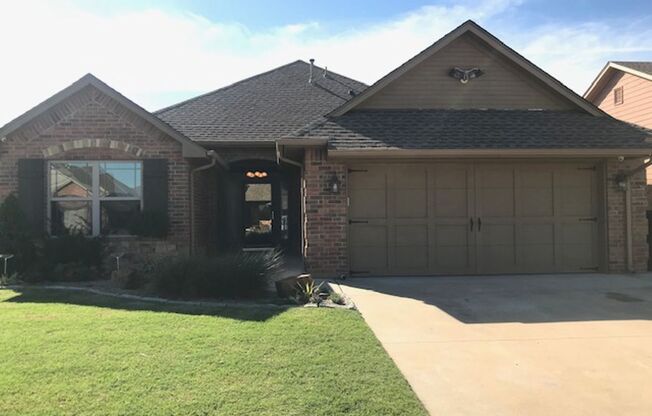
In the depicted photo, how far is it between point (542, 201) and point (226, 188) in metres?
8.60

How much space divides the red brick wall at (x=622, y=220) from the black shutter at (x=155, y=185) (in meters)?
9.18

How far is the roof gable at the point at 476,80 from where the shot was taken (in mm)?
10828

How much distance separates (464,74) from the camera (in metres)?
10.9

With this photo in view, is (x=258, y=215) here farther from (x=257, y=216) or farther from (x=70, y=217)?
(x=70, y=217)

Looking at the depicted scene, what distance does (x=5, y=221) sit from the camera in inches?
376

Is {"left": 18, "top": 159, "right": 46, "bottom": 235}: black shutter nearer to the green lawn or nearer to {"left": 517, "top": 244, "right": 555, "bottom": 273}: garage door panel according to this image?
the green lawn

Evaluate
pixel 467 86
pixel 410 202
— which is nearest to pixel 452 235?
pixel 410 202

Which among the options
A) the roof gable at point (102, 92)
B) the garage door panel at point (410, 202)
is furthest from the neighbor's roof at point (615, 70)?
the roof gable at point (102, 92)

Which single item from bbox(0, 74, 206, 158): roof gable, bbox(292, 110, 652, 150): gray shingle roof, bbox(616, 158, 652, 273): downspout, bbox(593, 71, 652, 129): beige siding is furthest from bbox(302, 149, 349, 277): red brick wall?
bbox(593, 71, 652, 129): beige siding

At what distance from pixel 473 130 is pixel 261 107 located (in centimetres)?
670

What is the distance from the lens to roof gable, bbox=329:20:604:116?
10.8m

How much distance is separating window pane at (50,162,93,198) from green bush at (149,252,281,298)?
11.3ft

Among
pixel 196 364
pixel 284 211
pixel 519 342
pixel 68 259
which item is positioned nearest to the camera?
pixel 196 364

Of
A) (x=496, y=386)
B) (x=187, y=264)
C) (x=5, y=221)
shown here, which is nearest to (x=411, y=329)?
(x=496, y=386)
